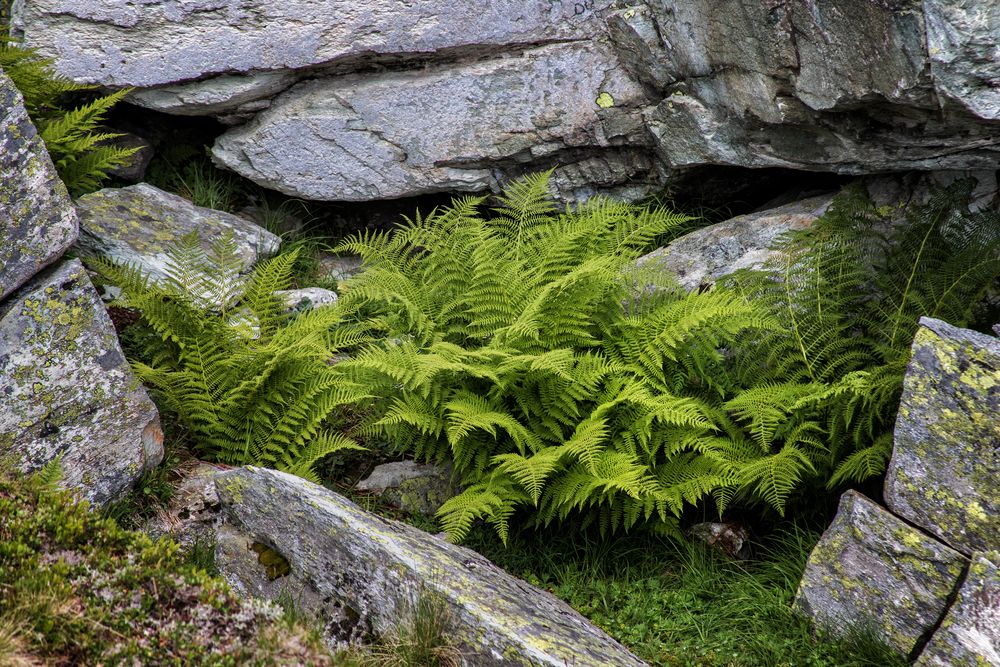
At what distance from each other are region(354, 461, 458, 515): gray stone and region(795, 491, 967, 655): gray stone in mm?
2086

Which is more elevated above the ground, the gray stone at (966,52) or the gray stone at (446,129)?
the gray stone at (966,52)

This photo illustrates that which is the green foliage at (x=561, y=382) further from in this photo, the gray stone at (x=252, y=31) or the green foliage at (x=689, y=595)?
the gray stone at (x=252, y=31)

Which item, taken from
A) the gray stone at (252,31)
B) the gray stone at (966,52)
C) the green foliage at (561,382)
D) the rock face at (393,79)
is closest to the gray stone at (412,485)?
the green foliage at (561,382)

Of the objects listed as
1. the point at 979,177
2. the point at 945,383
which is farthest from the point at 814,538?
the point at 979,177

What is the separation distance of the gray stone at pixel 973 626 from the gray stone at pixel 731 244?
2.61m

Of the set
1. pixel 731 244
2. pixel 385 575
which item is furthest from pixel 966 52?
pixel 385 575

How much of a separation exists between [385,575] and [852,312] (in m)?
3.11

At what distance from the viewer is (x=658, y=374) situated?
480 cm

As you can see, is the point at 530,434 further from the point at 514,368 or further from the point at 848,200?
the point at 848,200

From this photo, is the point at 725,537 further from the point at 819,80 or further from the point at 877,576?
the point at 819,80

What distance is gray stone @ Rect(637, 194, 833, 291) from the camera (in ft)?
19.3

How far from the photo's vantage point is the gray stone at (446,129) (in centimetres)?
643

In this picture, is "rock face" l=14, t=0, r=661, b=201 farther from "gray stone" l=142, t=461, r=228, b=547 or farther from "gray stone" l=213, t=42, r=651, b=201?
"gray stone" l=142, t=461, r=228, b=547

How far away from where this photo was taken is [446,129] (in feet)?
21.8
